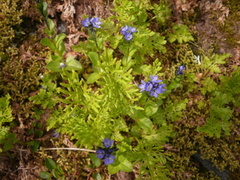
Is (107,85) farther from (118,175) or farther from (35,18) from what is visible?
(35,18)

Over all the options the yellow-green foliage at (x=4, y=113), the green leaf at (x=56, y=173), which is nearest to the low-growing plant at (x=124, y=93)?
the yellow-green foliage at (x=4, y=113)

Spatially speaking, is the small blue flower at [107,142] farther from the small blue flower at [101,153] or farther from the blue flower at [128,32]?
the blue flower at [128,32]

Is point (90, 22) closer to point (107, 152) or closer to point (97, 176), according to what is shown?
point (107, 152)

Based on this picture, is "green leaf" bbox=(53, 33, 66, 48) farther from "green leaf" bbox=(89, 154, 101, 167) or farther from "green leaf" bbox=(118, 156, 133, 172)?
"green leaf" bbox=(118, 156, 133, 172)

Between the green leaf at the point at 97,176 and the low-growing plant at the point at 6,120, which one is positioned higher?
the low-growing plant at the point at 6,120

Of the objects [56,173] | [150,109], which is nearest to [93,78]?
[150,109]

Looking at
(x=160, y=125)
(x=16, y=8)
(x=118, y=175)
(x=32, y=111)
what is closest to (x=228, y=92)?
(x=160, y=125)
